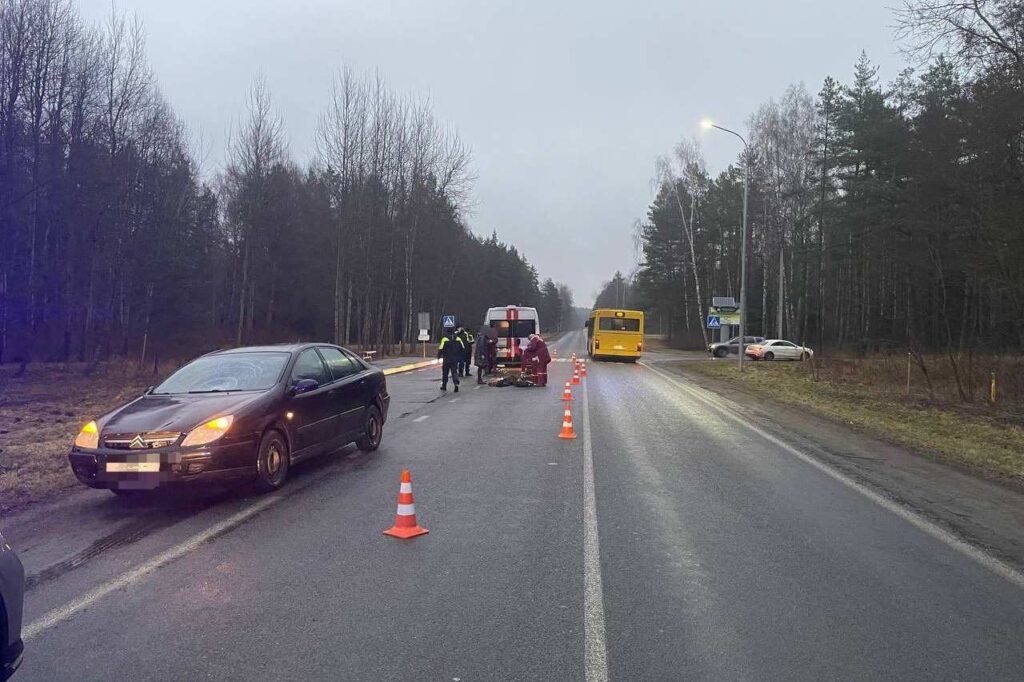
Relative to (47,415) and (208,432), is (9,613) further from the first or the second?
(47,415)

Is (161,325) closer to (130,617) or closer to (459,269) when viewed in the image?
(459,269)

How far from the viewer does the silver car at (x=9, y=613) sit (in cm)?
288

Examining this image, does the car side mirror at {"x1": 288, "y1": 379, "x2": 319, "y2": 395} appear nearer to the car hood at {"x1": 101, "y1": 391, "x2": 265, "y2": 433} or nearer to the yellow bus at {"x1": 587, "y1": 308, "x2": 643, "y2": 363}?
the car hood at {"x1": 101, "y1": 391, "x2": 265, "y2": 433}

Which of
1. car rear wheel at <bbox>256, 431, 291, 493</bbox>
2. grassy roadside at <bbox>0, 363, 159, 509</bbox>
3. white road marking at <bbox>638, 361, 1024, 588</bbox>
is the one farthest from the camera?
grassy roadside at <bbox>0, 363, 159, 509</bbox>

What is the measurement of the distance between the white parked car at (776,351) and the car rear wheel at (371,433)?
3621 cm

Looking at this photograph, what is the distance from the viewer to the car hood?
21.3 feet

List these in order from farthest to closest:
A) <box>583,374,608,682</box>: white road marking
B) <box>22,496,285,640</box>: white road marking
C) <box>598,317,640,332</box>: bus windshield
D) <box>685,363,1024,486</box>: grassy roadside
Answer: <box>598,317,640,332</box>: bus windshield → <box>685,363,1024,486</box>: grassy roadside → <box>22,496,285,640</box>: white road marking → <box>583,374,608,682</box>: white road marking

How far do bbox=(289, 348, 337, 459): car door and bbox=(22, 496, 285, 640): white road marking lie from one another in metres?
1.25

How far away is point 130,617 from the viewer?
4.05m

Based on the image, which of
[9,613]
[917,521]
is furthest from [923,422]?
[9,613]

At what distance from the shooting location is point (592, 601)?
4363 mm

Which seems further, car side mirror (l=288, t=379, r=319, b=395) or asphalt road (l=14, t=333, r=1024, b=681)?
car side mirror (l=288, t=379, r=319, b=395)

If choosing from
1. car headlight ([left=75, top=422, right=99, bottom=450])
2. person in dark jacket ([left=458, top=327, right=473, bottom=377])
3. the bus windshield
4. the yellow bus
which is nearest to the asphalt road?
car headlight ([left=75, top=422, right=99, bottom=450])

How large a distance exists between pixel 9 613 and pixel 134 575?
1953mm
